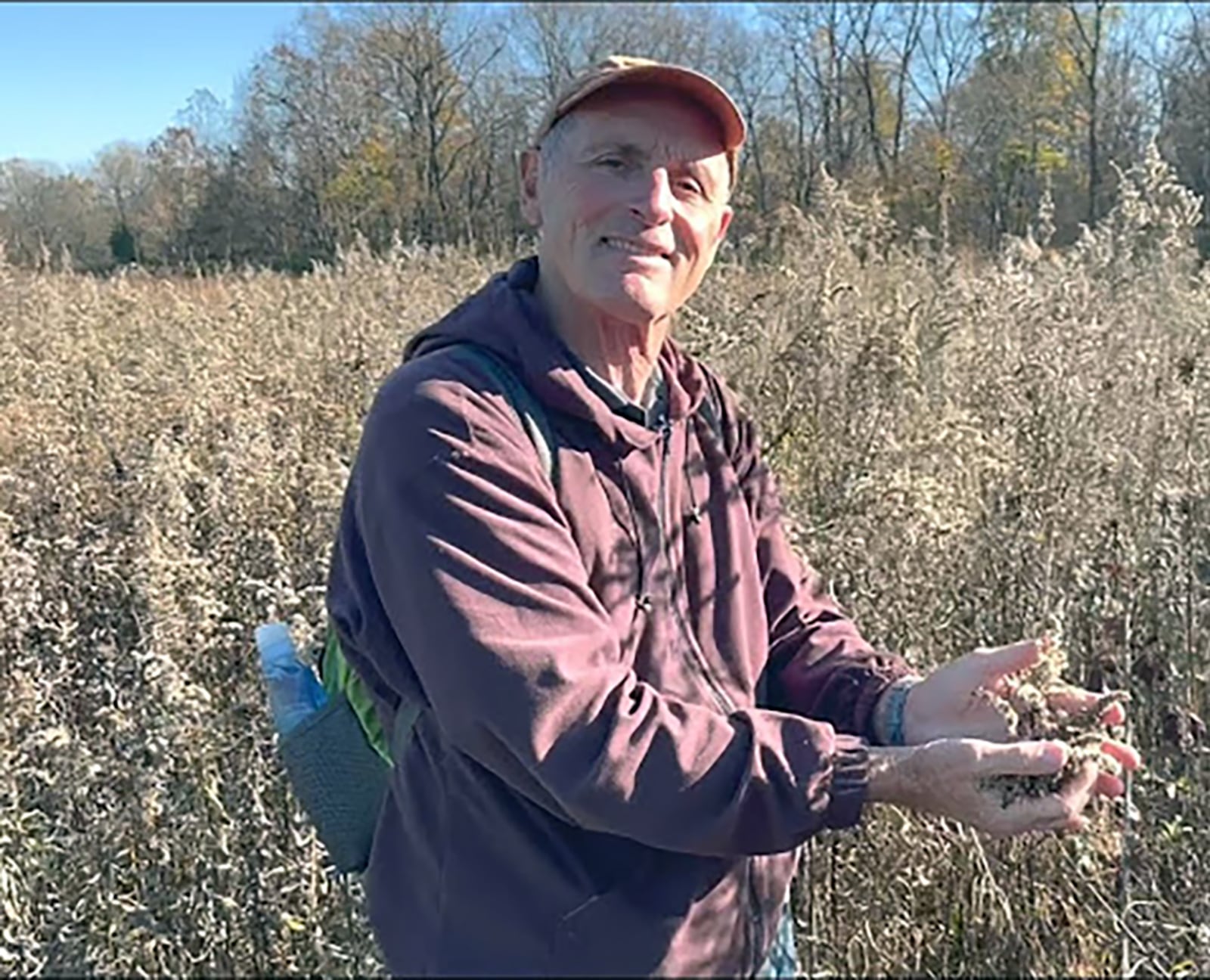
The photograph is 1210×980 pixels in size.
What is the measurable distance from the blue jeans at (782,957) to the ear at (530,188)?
1.05 meters

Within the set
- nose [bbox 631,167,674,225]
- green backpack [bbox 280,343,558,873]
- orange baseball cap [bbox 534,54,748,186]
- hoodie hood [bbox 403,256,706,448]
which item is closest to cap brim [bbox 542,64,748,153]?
orange baseball cap [bbox 534,54,748,186]

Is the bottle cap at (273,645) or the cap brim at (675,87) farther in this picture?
the bottle cap at (273,645)

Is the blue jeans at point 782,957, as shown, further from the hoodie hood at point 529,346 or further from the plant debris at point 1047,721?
the hoodie hood at point 529,346

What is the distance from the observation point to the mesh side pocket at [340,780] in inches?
69.3

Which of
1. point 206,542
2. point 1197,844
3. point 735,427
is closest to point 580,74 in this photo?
point 735,427

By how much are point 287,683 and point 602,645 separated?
655 mm

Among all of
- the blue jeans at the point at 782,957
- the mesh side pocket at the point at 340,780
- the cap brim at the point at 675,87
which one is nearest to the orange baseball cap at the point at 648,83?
the cap brim at the point at 675,87

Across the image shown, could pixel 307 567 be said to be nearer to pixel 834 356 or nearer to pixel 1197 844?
pixel 834 356

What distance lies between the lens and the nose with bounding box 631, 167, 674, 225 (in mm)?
1689

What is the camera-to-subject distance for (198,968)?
8.07 ft

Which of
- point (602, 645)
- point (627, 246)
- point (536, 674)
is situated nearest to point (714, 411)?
point (627, 246)

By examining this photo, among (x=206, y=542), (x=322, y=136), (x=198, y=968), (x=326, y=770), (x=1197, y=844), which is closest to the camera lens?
(x=326, y=770)

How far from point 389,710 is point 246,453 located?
2.87 meters

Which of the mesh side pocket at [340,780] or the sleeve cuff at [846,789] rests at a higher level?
the sleeve cuff at [846,789]
